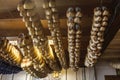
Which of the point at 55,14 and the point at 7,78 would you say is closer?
the point at 55,14

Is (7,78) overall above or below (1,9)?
below

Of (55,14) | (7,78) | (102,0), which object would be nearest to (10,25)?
(55,14)

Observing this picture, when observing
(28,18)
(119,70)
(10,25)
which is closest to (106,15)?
(28,18)

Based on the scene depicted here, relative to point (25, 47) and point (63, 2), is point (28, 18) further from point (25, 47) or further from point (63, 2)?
point (25, 47)

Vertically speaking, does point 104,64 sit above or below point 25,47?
below

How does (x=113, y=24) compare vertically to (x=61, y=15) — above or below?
below

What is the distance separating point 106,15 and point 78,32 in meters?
0.39

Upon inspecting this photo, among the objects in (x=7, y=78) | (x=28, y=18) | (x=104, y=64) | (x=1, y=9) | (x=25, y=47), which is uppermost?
(x=1, y=9)

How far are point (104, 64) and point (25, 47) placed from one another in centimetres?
390

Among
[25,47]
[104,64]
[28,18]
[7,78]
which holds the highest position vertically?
[28,18]

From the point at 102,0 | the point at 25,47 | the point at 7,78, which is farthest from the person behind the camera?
the point at 7,78

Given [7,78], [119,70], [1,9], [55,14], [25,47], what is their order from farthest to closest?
[7,78] → [119,70] → [25,47] → [1,9] → [55,14]

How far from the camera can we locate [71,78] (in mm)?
6004

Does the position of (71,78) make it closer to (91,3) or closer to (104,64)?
(104,64)
